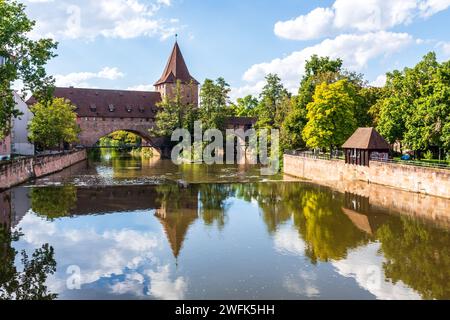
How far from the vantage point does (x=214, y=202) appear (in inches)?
1093

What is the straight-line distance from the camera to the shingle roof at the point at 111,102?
78.6m

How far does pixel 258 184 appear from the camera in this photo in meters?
37.4

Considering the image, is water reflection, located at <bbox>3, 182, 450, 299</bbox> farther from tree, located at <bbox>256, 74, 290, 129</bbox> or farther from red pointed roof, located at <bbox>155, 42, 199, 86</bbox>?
red pointed roof, located at <bbox>155, 42, 199, 86</bbox>

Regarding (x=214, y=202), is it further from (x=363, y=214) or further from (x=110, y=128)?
(x=110, y=128)

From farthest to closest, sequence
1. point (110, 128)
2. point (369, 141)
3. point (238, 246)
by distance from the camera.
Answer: point (110, 128)
point (369, 141)
point (238, 246)

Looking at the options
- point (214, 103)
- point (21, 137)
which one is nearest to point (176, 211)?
point (21, 137)

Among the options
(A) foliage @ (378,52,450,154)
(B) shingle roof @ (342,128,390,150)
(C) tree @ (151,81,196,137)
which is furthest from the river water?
(C) tree @ (151,81,196,137)

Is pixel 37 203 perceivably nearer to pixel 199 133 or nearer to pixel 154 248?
pixel 154 248

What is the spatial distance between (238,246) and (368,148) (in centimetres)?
2071

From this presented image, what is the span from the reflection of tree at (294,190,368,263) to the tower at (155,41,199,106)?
57.6 meters

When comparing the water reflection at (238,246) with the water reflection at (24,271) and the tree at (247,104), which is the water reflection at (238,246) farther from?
the tree at (247,104)

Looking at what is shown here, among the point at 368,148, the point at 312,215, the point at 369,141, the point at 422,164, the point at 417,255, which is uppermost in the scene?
the point at 369,141

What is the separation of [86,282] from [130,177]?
29.9 meters

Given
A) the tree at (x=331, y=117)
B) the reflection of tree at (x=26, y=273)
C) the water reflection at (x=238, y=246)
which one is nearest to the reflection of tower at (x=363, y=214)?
the water reflection at (x=238, y=246)
